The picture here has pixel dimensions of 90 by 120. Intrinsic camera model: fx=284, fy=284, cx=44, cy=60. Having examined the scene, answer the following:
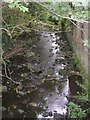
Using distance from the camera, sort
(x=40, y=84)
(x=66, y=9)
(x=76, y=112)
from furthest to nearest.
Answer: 1. (x=40, y=84)
2. (x=76, y=112)
3. (x=66, y=9)

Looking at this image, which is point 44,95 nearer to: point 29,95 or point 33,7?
point 29,95

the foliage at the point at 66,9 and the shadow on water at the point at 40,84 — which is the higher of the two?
the foliage at the point at 66,9

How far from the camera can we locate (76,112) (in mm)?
5273

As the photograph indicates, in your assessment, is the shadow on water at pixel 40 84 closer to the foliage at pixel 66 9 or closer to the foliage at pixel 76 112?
the foliage at pixel 76 112

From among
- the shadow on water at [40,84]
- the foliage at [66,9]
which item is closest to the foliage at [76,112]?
the shadow on water at [40,84]

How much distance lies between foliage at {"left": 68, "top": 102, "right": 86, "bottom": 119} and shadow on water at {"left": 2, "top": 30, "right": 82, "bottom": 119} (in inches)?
10.1

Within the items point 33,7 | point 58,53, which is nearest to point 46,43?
point 58,53

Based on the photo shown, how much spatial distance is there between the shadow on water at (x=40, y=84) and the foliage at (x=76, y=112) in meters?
0.26

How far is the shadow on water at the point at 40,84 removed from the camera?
5.87 meters

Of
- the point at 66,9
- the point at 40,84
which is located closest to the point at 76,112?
the point at 40,84

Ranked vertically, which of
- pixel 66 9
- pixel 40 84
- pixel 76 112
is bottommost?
pixel 76 112

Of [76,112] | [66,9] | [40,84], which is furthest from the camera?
[40,84]

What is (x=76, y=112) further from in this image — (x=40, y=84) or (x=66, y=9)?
(x=66, y=9)

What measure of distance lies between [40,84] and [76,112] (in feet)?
6.64
